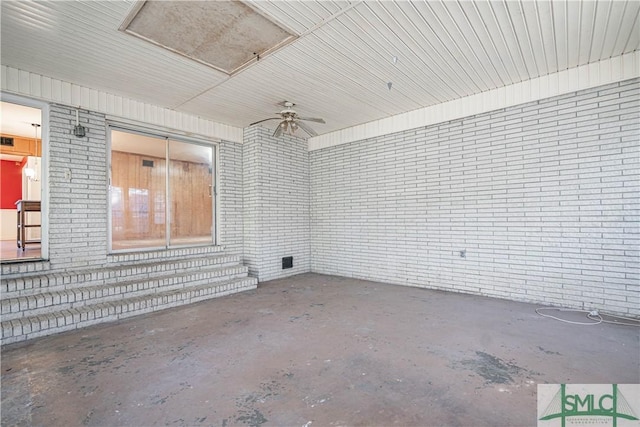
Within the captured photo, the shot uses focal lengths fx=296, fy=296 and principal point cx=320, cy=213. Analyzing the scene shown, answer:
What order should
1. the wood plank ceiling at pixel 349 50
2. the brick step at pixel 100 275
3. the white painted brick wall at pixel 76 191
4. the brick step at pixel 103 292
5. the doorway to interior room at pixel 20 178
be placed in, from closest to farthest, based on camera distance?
the wood plank ceiling at pixel 349 50, the brick step at pixel 103 292, the brick step at pixel 100 275, the white painted brick wall at pixel 76 191, the doorway to interior room at pixel 20 178

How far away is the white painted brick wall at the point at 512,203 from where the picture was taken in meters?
4.23

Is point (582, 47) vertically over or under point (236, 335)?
over

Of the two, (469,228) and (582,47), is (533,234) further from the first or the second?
(582,47)

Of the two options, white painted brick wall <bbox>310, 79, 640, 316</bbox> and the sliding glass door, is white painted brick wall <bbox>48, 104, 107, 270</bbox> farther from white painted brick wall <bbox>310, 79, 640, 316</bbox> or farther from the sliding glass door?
white painted brick wall <bbox>310, 79, 640, 316</bbox>

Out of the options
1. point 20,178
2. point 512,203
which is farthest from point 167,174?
point 20,178

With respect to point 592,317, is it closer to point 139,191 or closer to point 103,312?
point 103,312

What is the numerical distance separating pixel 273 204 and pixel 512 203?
194 inches

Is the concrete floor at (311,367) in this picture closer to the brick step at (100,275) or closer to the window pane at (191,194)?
the brick step at (100,275)

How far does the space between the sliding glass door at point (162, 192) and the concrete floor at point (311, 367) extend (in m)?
2.93

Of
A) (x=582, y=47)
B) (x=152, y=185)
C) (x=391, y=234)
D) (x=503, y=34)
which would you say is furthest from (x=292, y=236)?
(x=582, y=47)

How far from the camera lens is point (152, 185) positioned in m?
7.33

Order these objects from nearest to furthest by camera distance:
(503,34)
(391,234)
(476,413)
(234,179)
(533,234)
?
(476,413), (503,34), (533,234), (391,234), (234,179)

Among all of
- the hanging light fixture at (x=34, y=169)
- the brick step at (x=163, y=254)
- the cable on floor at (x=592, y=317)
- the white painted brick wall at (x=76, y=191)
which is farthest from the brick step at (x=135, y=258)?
the cable on floor at (x=592, y=317)

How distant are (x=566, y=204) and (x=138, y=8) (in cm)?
622
